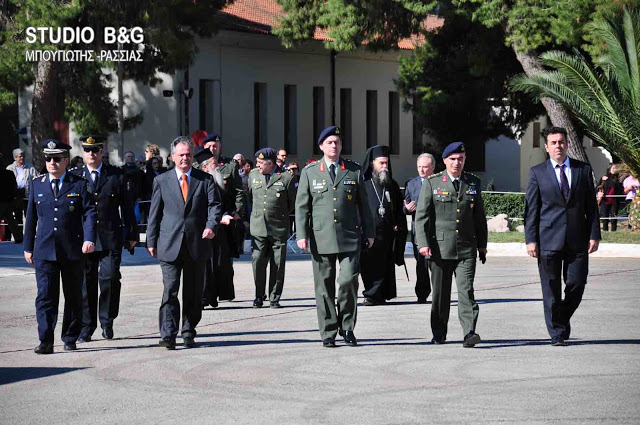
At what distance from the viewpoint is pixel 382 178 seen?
623 inches

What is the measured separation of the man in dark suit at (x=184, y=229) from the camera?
11648 mm

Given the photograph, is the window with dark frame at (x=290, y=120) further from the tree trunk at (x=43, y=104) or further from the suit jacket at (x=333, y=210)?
the suit jacket at (x=333, y=210)

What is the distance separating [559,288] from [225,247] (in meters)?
4.88

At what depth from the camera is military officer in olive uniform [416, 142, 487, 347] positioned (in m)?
11.6

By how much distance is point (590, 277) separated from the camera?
61.5 ft

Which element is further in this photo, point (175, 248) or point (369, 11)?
point (369, 11)

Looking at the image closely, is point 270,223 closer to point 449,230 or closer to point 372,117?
point 449,230

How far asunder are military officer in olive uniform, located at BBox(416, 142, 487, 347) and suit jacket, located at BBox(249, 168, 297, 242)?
3933 mm

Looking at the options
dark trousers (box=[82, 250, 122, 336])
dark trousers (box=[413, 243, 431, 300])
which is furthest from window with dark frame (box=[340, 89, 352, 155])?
dark trousers (box=[82, 250, 122, 336])

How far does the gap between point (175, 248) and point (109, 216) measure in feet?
3.64

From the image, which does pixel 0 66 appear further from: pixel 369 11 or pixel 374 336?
pixel 374 336

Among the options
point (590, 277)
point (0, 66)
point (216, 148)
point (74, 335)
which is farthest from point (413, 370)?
point (0, 66)

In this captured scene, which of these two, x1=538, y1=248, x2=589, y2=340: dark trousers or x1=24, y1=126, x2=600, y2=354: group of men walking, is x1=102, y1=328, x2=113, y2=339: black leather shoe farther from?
x1=538, y1=248, x2=589, y2=340: dark trousers

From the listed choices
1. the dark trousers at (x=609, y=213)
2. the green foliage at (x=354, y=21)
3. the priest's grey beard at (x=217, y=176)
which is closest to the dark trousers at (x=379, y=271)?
the priest's grey beard at (x=217, y=176)
